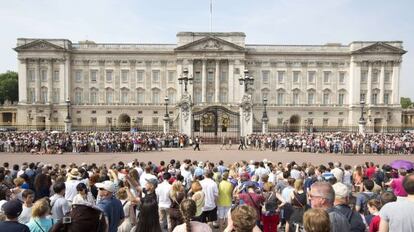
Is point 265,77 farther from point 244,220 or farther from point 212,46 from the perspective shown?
point 244,220

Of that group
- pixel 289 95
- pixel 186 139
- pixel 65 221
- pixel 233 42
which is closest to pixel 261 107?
pixel 289 95

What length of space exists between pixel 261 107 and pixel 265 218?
194 ft

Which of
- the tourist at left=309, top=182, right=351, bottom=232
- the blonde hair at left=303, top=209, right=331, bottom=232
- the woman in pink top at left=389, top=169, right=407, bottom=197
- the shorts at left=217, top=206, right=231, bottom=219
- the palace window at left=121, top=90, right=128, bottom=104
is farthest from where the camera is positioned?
the palace window at left=121, top=90, right=128, bottom=104

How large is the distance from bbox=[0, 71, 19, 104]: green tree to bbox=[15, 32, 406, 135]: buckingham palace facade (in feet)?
103

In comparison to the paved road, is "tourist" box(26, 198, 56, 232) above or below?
above

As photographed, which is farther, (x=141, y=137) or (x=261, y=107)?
(x=261, y=107)

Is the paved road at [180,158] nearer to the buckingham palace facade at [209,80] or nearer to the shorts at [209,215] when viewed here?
the shorts at [209,215]

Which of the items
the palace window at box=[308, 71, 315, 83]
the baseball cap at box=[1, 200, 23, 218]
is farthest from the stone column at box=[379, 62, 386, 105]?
the baseball cap at box=[1, 200, 23, 218]

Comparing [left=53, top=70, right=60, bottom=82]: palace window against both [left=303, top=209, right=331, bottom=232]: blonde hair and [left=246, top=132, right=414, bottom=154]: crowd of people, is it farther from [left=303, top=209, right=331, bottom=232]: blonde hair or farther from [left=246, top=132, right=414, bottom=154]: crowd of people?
[left=303, top=209, right=331, bottom=232]: blonde hair

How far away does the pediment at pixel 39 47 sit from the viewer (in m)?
63.1

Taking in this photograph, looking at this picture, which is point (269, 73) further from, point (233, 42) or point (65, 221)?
point (65, 221)

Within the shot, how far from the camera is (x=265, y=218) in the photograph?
26.8 feet

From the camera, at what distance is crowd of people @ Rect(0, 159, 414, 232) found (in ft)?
12.8

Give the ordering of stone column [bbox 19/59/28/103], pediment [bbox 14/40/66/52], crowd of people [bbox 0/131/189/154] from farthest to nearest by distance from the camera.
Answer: stone column [bbox 19/59/28/103] → pediment [bbox 14/40/66/52] → crowd of people [bbox 0/131/189/154]
